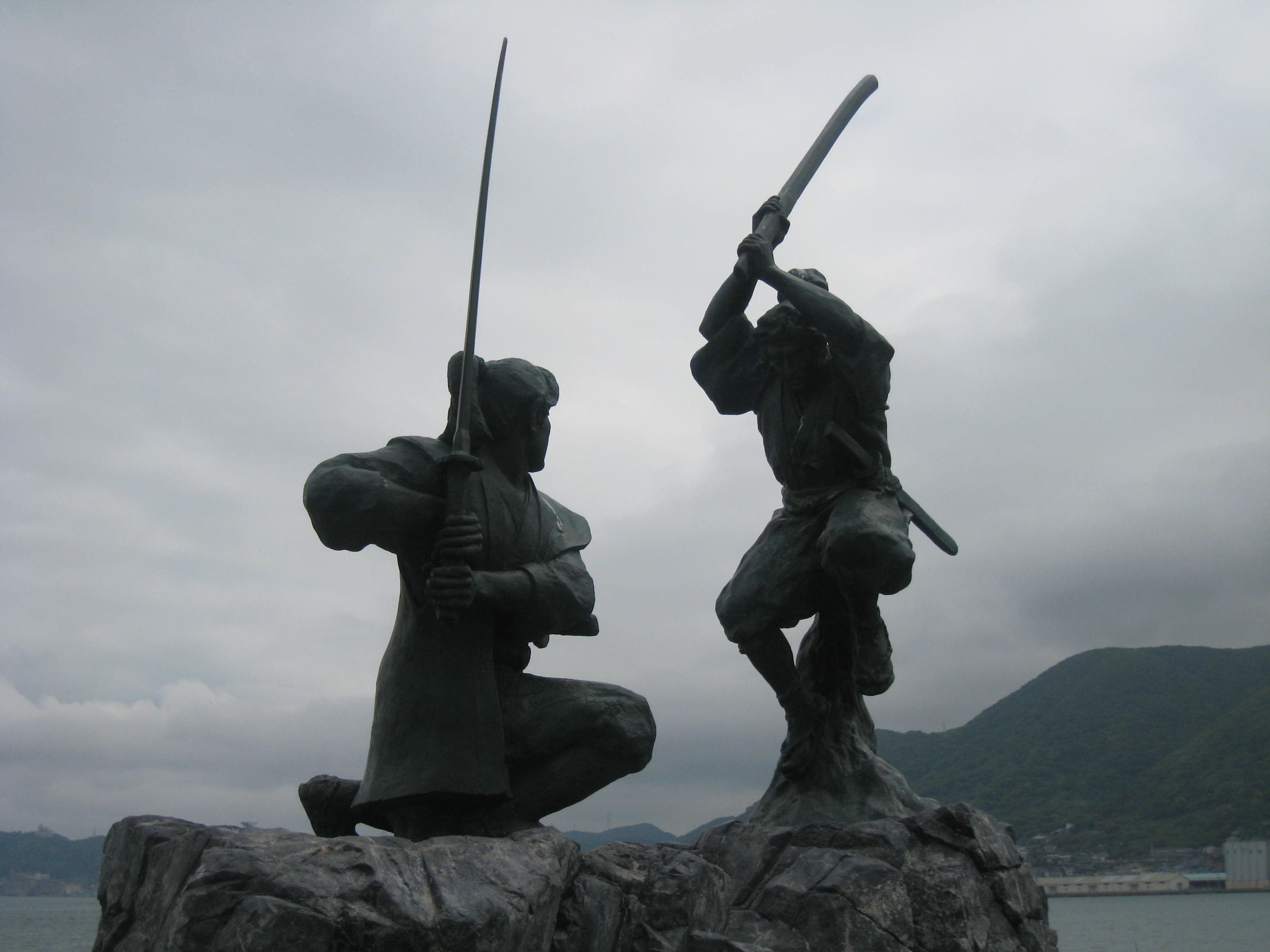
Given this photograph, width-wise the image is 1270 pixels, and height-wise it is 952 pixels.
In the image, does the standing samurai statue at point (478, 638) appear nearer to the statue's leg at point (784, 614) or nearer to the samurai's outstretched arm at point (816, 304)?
the statue's leg at point (784, 614)

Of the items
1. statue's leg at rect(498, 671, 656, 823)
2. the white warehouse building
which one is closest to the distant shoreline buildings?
the white warehouse building

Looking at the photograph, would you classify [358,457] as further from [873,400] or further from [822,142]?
[822,142]

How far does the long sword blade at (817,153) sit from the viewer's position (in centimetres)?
592

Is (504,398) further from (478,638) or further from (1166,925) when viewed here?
(1166,925)

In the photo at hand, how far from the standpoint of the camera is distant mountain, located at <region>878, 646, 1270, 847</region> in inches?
668

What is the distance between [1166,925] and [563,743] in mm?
23712

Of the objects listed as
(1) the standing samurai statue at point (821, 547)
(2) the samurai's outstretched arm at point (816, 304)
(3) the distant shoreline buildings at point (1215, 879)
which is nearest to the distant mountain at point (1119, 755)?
(3) the distant shoreline buildings at point (1215, 879)

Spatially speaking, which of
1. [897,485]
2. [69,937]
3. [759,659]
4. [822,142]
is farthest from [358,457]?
[69,937]

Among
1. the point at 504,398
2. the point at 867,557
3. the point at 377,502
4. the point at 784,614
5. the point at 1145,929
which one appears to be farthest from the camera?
the point at 1145,929

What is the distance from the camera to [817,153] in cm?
666

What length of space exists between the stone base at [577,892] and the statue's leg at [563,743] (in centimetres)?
26

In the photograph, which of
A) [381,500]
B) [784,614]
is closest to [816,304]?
[784,614]

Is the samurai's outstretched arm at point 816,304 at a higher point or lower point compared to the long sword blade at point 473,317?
higher

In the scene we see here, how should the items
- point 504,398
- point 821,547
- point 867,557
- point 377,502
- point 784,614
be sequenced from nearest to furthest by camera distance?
point 377,502, point 504,398, point 867,557, point 821,547, point 784,614
